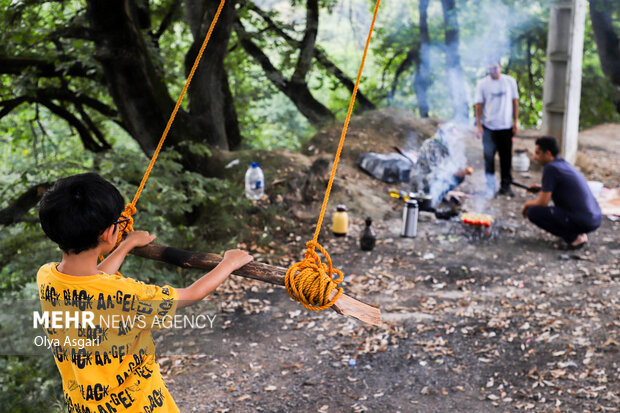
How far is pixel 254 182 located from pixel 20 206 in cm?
267

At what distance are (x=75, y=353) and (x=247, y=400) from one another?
2.13m

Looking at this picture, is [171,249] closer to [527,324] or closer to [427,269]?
[527,324]

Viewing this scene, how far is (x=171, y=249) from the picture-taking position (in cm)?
249

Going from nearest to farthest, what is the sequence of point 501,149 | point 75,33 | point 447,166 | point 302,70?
1. point 75,33
2. point 501,149
3. point 447,166
4. point 302,70

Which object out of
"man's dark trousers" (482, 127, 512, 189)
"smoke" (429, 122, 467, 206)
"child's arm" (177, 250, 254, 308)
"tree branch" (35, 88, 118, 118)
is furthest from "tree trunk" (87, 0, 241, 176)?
"child's arm" (177, 250, 254, 308)

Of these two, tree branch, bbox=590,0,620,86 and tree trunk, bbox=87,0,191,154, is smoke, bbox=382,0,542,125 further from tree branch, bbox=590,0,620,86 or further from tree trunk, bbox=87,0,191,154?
tree trunk, bbox=87,0,191,154

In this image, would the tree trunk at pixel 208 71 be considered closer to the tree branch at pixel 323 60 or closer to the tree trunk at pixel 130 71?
the tree trunk at pixel 130 71

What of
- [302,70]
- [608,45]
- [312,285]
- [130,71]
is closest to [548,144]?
[130,71]

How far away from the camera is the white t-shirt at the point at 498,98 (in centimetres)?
779

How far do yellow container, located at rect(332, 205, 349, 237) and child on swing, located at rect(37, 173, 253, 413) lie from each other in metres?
4.77

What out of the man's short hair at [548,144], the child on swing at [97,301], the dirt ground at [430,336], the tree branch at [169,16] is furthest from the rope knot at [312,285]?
the tree branch at [169,16]

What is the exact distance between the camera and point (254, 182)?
6.93 meters

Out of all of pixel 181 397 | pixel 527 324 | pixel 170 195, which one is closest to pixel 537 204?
pixel 527 324

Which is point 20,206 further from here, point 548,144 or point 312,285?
point 548,144
